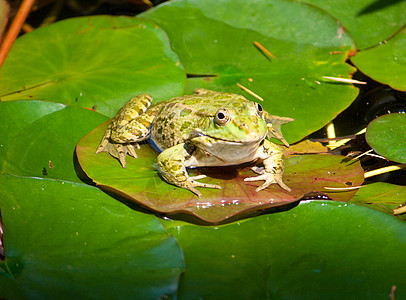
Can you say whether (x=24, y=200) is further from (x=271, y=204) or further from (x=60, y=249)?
(x=271, y=204)

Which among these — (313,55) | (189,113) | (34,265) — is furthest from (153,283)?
(313,55)

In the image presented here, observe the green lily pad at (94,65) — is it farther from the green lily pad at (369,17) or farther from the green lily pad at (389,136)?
the green lily pad at (369,17)

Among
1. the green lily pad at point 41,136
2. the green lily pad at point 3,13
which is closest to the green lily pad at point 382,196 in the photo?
the green lily pad at point 41,136

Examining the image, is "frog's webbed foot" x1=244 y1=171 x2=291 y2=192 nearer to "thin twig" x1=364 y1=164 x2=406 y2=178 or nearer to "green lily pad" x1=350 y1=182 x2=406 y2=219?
"green lily pad" x1=350 y1=182 x2=406 y2=219

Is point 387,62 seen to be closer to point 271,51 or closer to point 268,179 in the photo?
point 271,51

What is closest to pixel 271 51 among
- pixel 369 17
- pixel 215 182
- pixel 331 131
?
pixel 331 131
